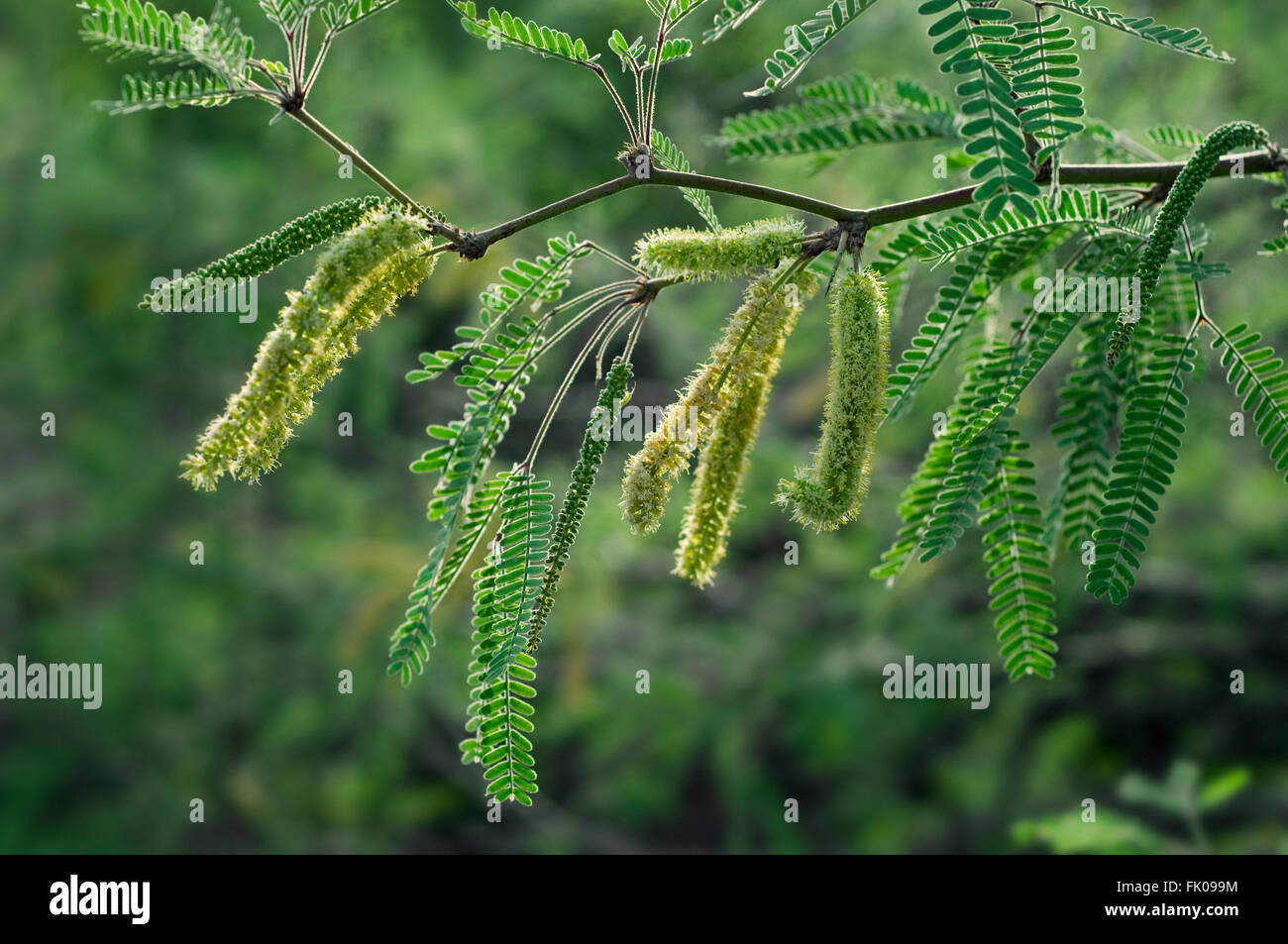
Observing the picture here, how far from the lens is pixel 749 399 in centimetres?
180

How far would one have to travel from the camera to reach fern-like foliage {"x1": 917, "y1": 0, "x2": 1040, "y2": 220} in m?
1.55

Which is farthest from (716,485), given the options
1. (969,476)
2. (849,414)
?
(969,476)

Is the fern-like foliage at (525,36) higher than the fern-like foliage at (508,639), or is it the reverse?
the fern-like foliage at (525,36)

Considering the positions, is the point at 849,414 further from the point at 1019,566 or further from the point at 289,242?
the point at 289,242

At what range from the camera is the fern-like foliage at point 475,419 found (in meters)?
1.74

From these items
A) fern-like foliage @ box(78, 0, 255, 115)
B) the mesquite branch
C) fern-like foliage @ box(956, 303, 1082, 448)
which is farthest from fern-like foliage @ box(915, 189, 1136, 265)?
fern-like foliage @ box(78, 0, 255, 115)

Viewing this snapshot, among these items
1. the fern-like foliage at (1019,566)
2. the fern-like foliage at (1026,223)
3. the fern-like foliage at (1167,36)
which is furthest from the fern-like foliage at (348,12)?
the fern-like foliage at (1019,566)

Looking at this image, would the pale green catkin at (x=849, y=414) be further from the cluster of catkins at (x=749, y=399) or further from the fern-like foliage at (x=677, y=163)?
the fern-like foliage at (x=677, y=163)

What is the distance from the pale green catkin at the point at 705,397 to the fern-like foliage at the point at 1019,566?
0.62 meters

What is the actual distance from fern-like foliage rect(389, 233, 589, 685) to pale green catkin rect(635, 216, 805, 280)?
0.20 meters

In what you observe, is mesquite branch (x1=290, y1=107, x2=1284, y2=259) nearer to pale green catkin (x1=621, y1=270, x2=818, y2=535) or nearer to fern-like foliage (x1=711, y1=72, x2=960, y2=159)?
pale green catkin (x1=621, y1=270, x2=818, y2=535)

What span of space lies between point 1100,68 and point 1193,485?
2.66m

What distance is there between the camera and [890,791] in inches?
292

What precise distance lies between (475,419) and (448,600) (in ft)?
17.7
